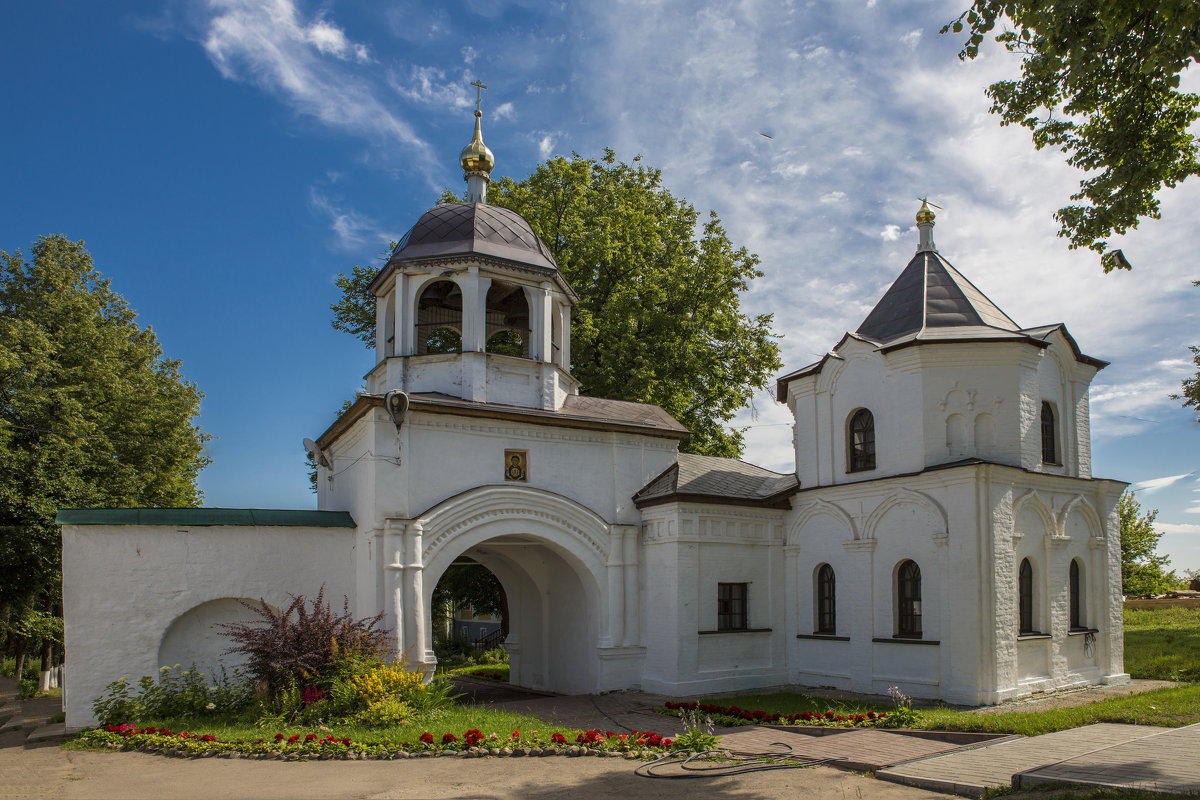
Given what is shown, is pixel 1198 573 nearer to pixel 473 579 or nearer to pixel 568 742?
pixel 473 579

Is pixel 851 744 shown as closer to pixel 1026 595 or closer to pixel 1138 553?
pixel 1026 595

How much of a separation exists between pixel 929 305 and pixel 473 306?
762 cm

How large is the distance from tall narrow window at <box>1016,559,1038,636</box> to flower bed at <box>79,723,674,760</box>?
6967mm

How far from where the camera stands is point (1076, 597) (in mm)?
15016

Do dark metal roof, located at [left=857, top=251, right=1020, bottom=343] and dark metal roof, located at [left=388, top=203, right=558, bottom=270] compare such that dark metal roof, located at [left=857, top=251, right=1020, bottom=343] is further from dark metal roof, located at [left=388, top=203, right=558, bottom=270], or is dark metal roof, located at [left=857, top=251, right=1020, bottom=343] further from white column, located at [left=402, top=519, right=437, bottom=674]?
white column, located at [left=402, top=519, right=437, bottom=674]

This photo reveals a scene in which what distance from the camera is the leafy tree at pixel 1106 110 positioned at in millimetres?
8078

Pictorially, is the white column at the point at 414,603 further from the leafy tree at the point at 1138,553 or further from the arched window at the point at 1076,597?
the leafy tree at the point at 1138,553

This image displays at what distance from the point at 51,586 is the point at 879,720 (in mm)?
18781

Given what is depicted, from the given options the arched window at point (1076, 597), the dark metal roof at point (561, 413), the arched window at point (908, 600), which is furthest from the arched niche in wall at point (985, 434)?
the dark metal roof at point (561, 413)

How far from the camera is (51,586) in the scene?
824 inches

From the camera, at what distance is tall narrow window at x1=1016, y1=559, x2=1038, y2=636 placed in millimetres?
13906

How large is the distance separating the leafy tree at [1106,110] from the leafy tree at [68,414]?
767 inches

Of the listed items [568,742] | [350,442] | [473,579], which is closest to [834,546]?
[568,742]

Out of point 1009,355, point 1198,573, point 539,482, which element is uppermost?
point 1009,355
